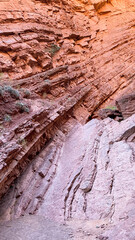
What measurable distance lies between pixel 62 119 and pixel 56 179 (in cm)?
380

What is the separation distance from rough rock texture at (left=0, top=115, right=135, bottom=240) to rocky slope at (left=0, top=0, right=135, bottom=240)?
0.10ft

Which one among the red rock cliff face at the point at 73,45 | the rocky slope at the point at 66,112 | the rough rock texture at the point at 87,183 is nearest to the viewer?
the rough rock texture at the point at 87,183

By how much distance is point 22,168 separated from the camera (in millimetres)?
6566

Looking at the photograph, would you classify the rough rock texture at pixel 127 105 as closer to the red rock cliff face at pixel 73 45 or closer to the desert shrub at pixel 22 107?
the red rock cliff face at pixel 73 45

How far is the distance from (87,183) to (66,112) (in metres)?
5.03

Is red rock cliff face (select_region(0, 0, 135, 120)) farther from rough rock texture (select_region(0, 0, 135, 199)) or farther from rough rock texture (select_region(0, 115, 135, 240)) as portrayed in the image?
rough rock texture (select_region(0, 115, 135, 240))

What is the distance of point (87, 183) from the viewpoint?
17.7ft

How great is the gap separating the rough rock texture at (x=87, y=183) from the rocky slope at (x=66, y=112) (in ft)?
0.10

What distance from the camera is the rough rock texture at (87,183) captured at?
4.24 metres

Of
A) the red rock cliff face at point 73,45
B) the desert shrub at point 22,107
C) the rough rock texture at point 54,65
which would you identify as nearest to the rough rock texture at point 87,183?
the rough rock texture at point 54,65

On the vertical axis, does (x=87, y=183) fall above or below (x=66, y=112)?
below

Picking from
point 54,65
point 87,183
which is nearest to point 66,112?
point 54,65

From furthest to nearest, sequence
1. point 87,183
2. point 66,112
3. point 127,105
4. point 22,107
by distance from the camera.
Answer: point 66,112 → point 127,105 → point 22,107 → point 87,183

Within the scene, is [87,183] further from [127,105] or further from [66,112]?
[127,105]
